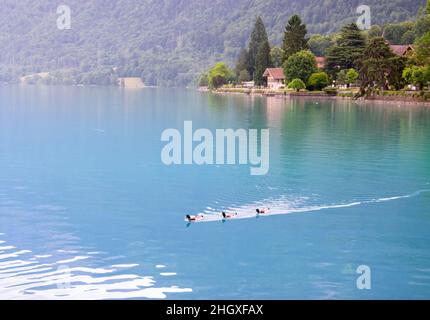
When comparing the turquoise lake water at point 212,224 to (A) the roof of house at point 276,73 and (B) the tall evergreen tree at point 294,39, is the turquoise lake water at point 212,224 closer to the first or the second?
(B) the tall evergreen tree at point 294,39

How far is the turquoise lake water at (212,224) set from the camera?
20.3 meters

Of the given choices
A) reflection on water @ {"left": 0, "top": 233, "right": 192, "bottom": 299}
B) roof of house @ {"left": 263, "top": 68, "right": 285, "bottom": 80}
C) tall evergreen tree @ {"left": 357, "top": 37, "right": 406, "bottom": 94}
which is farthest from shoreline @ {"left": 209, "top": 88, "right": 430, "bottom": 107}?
reflection on water @ {"left": 0, "top": 233, "right": 192, "bottom": 299}

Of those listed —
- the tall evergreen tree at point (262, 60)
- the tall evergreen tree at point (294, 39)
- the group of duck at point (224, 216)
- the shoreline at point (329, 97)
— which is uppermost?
the tall evergreen tree at point (294, 39)

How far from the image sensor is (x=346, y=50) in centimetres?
12812

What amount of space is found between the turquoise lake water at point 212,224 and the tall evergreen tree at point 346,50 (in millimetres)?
79206

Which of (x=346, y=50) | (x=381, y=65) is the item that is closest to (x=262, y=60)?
(x=346, y=50)

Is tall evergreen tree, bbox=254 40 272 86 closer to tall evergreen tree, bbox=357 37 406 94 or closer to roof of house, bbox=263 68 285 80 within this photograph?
roof of house, bbox=263 68 285 80

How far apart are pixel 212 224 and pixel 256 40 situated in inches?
5264

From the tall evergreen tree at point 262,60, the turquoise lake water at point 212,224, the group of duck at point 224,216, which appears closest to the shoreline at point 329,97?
the tall evergreen tree at point 262,60

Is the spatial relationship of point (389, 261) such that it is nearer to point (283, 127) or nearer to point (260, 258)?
point (260, 258)

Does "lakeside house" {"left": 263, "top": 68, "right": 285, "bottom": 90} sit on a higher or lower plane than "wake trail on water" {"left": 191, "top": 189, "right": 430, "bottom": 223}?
higher

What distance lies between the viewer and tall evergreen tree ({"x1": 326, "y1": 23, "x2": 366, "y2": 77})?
127438mm

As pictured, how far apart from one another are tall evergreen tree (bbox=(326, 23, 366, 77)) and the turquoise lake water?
7921 cm

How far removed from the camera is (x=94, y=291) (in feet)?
63.7
